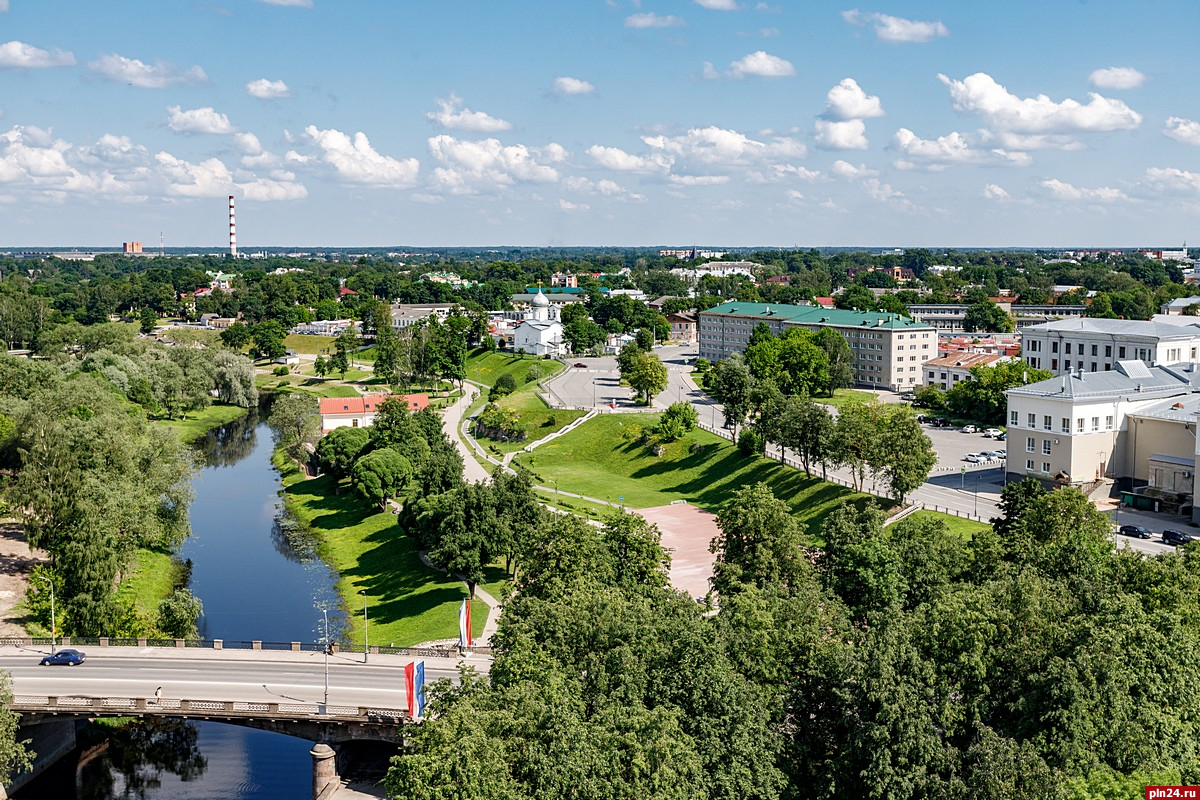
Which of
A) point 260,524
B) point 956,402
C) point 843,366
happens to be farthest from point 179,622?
point 843,366

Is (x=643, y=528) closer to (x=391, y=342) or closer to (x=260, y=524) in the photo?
(x=260, y=524)

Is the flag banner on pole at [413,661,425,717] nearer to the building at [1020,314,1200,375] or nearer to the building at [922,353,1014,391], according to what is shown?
the building at [1020,314,1200,375]

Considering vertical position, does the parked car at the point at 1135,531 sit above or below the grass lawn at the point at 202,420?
above

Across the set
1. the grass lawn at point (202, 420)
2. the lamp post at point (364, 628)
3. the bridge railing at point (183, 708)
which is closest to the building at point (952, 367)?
the lamp post at point (364, 628)

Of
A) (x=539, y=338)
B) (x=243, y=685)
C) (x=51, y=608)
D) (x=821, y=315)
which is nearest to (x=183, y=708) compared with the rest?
(x=243, y=685)

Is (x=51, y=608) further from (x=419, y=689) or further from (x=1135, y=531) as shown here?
(x=1135, y=531)

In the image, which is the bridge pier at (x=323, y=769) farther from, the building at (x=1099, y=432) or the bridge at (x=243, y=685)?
the building at (x=1099, y=432)
